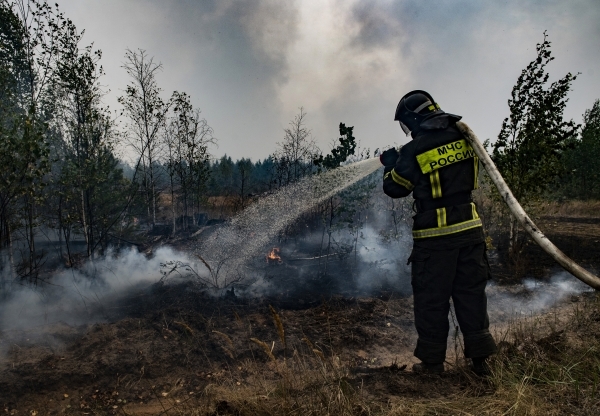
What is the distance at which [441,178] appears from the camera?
3.02 m

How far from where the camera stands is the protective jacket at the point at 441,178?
2.97m

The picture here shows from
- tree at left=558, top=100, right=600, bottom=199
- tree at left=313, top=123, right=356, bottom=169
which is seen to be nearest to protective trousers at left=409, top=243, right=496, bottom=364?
tree at left=313, top=123, right=356, bottom=169

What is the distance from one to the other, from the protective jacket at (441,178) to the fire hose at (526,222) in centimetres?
8

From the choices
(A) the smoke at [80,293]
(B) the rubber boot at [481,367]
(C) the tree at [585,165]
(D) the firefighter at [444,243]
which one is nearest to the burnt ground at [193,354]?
(B) the rubber boot at [481,367]

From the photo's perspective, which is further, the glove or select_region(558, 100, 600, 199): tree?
select_region(558, 100, 600, 199): tree

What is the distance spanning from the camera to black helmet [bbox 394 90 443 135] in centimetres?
328

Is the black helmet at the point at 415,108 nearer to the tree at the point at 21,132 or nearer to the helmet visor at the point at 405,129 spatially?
the helmet visor at the point at 405,129

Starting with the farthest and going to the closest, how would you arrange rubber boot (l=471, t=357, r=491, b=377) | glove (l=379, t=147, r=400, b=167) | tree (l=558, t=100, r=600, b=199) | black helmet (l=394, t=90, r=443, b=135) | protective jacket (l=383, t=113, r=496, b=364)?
tree (l=558, t=100, r=600, b=199) → glove (l=379, t=147, r=400, b=167) → black helmet (l=394, t=90, r=443, b=135) → protective jacket (l=383, t=113, r=496, b=364) → rubber boot (l=471, t=357, r=491, b=377)

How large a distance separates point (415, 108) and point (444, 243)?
136cm

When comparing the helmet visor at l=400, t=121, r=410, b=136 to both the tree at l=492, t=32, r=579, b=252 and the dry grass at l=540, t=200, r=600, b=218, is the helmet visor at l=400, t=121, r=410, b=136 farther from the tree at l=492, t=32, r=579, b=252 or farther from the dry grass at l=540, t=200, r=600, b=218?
the dry grass at l=540, t=200, r=600, b=218

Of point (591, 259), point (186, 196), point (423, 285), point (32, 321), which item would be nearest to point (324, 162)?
point (423, 285)

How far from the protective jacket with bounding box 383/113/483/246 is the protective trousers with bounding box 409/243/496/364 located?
A: 178 mm

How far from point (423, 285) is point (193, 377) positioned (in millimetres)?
2730

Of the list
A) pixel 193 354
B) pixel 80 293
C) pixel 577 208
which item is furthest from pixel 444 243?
pixel 577 208
